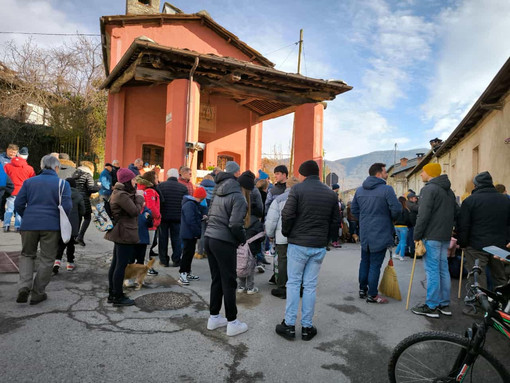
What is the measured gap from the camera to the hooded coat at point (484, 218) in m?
4.38

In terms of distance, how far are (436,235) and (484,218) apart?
2.44ft

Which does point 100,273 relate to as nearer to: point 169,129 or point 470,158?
point 169,129

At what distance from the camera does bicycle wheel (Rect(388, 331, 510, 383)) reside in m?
2.05

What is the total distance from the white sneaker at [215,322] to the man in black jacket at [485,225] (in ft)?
11.2

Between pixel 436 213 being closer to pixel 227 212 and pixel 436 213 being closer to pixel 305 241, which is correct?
pixel 305 241

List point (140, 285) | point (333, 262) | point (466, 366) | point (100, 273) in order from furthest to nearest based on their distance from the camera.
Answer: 1. point (333, 262)
2. point (100, 273)
3. point (140, 285)
4. point (466, 366)

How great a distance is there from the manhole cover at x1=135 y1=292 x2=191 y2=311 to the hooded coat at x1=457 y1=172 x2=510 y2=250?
3.86 meters

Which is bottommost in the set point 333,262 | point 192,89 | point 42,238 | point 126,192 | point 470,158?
point 333,262

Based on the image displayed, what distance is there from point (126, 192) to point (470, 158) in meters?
13.2

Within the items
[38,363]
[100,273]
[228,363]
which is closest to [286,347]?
[228,363]

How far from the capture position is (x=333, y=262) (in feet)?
24.9

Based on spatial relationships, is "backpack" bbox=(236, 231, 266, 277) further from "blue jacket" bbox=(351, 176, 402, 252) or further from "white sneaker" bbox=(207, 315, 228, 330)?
"blue jacket" bbox=(351, 176, 402, 252)

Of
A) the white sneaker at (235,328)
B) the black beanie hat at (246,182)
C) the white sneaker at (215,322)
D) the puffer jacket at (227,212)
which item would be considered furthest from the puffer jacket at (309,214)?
the white sneaker at (215,322)

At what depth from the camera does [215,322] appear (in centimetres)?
359
